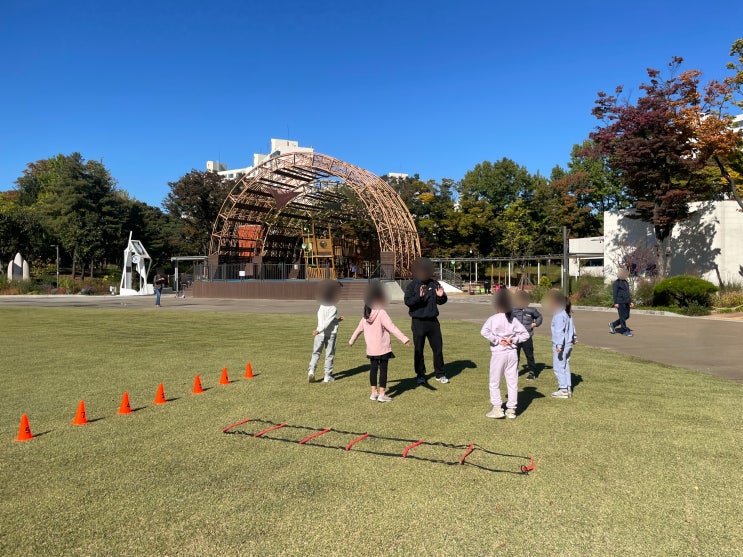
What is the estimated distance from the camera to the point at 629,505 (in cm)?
379

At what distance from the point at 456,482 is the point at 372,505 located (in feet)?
2.60

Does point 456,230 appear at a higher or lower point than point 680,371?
higher

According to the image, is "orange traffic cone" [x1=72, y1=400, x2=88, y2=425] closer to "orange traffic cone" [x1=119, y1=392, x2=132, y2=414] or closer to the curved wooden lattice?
"orange traffic cone" [x1=119, y1=392, x2=132, y2=414]

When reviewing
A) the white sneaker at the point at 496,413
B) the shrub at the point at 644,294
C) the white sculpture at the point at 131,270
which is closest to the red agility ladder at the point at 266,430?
the white sneaker at the point at 496,413

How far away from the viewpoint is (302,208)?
4697 cm

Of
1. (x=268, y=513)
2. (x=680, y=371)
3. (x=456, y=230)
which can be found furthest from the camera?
(x=456, y=230)

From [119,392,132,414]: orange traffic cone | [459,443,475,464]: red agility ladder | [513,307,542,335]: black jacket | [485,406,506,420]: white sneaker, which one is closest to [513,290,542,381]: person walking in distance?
[513,307,542,335]: black jacket

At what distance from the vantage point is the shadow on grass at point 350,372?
8703mm

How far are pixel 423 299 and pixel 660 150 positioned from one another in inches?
952

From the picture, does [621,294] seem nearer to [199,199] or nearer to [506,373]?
[506,373]

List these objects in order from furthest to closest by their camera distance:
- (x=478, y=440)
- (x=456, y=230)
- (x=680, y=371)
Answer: (x=456, y=230), (x=680, y=371), (x=478, y=440)

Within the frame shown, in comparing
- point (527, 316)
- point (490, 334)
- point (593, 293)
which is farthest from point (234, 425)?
point (593, 293)

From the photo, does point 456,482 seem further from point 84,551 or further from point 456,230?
point 456,230

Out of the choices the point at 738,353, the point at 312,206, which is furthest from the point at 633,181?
the point at 312,206
